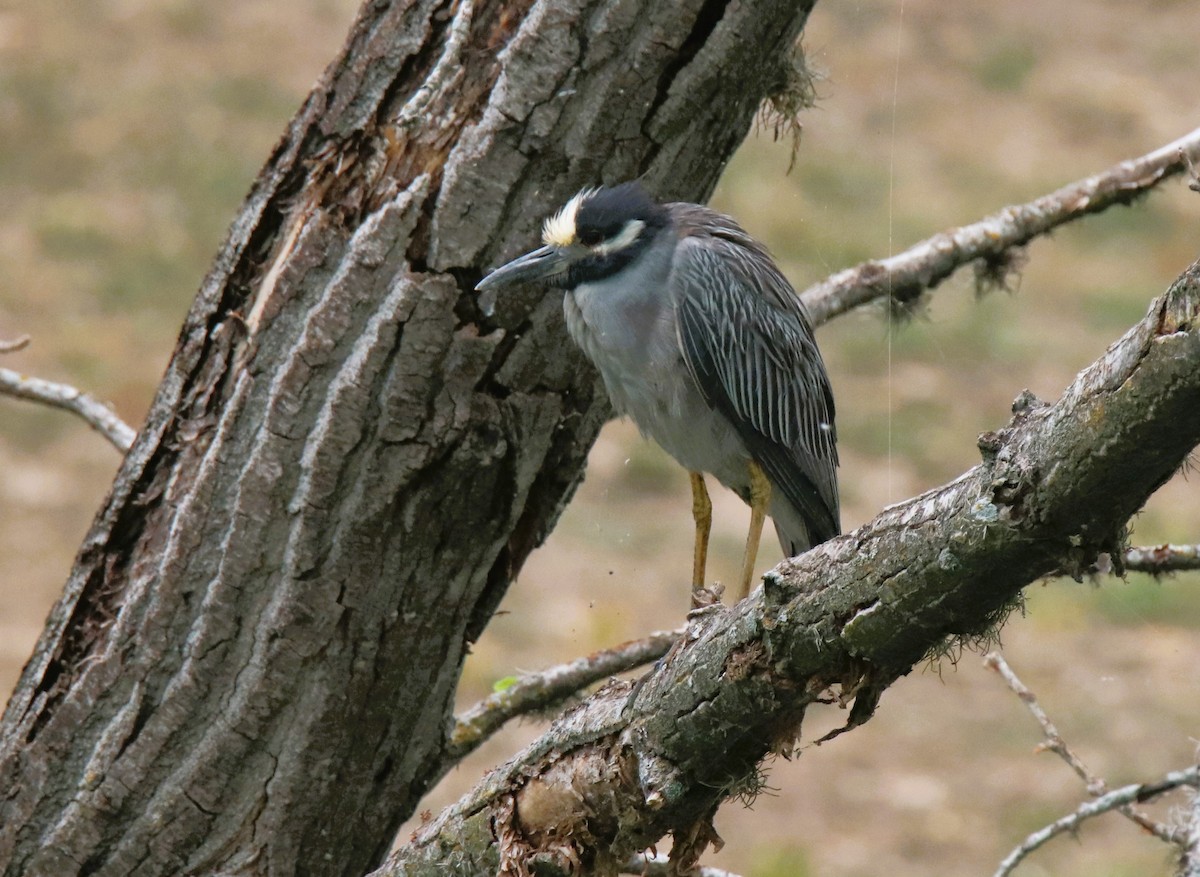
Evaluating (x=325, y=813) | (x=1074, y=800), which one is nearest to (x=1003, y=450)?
(x=325, y=813)

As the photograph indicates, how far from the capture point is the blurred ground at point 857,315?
6.56 m

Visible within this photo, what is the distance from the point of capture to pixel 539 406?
9.79 feet

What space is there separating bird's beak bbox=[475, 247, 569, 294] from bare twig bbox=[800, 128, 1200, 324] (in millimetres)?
988

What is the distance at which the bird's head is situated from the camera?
289 centimetres

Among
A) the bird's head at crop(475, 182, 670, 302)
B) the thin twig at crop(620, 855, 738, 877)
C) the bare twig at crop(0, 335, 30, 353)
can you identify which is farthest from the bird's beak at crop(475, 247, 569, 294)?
the bare twig at crop(0, 335, 30, 353)

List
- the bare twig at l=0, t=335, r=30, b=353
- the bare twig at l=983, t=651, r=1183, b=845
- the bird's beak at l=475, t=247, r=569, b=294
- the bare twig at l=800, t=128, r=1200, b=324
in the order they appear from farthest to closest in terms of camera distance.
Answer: the bare twig at l=800, t=128, r=1200, b=324, the bare twig at l=0, t=335, r=30, b=353, the bare twig at l=983, t=651, r=1183, b=845, the bird's beak at l=475, t=247, r=569, b=294

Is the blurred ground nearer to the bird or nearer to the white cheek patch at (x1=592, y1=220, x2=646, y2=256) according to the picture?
the bird

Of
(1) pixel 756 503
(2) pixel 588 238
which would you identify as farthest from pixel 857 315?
(2) pixel 588 238

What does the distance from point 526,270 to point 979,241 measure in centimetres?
146

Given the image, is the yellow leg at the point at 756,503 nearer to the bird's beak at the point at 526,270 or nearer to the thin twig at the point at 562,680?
the thin twig at the point at 562,680

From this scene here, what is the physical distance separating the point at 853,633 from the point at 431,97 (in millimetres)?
1388

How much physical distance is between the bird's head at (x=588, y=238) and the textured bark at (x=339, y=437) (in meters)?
0.05

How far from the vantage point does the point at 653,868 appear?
117 inches

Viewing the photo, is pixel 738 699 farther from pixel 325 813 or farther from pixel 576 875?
pixel 325 813
